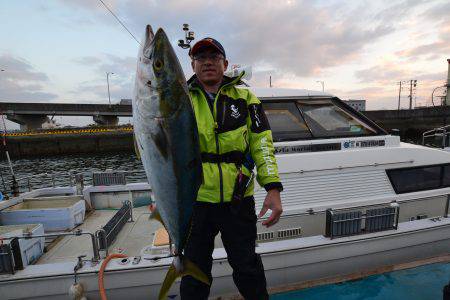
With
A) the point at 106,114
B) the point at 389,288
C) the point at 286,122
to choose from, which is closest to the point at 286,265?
the point at 389,288

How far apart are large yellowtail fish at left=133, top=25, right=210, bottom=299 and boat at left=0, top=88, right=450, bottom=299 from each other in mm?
1912

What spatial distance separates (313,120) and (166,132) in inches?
141

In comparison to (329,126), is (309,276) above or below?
below

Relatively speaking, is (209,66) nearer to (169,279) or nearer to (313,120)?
(169,279)

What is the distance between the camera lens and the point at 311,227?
161 inches

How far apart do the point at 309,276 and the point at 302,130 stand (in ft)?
7.13

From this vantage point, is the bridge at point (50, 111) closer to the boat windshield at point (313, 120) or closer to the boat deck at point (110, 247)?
the boat deck at point (110, 247)

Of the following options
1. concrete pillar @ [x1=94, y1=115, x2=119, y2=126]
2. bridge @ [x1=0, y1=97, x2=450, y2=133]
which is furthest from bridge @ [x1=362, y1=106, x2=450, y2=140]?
concrete pillar @ [x1=94, y1=115, x2=119, y2=126]

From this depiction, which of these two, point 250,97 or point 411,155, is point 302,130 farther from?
point 250,97

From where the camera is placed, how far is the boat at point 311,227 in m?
3.28

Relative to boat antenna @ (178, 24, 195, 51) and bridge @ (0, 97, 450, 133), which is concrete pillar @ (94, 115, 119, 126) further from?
Result: boat antenna @ (178, 24, 195, 51)

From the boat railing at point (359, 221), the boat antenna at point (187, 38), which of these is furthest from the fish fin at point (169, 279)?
the boat antenna at point (187, 38)

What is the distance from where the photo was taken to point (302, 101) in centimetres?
479

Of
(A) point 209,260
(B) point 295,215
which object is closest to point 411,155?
(B) point 295,215
